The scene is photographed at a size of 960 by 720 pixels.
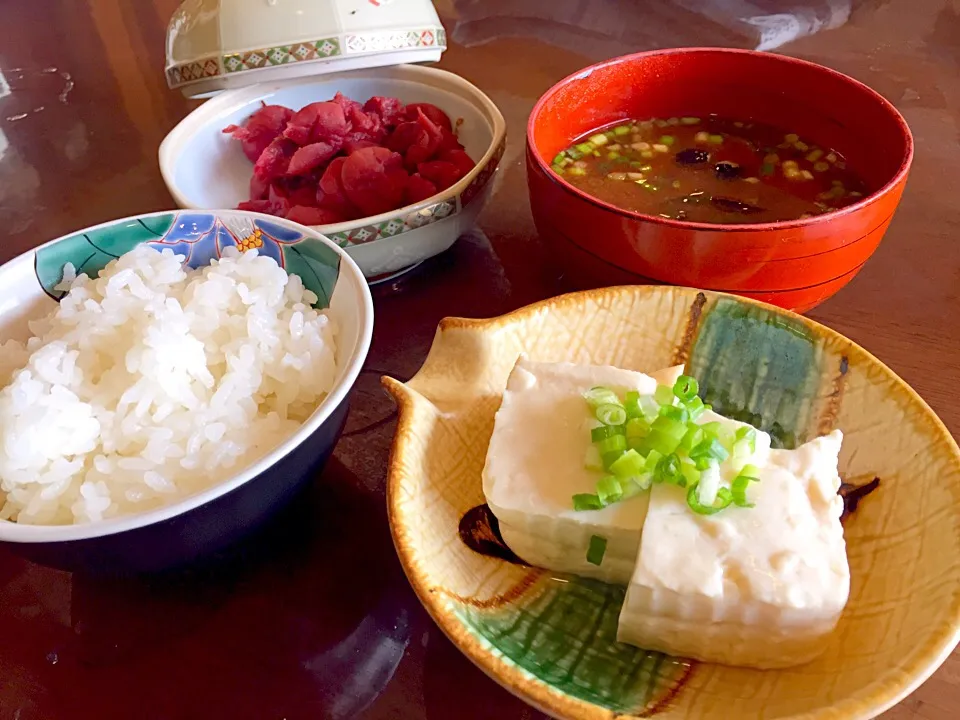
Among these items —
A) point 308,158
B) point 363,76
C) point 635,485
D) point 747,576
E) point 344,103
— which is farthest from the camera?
point 363,76

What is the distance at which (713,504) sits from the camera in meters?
0.90

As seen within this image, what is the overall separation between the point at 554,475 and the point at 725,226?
19.6 inches

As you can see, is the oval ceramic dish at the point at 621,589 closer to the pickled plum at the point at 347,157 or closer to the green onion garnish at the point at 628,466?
the green onion garnish at the point at 628,466

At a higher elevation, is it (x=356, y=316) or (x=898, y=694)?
(x=356, y=316)

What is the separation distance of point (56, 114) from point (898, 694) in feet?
8.55

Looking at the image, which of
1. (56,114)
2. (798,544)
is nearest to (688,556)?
(798,544)

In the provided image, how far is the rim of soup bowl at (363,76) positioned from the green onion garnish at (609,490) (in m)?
0.67

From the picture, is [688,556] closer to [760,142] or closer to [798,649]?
[798,649]

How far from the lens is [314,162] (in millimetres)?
1571

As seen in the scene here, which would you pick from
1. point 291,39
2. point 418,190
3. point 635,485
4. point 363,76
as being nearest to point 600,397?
point 635,485

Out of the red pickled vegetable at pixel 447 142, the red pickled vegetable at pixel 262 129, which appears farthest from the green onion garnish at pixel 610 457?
the red pickled vegetable at pixel 262 129

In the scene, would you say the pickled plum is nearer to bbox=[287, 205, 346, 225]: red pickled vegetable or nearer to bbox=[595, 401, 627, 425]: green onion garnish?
bbox=[287, 205, 346, 225]: red pickled vegetable

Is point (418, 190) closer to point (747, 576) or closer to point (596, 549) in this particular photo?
point (596, 549)

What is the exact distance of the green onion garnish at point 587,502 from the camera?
3.03ft
